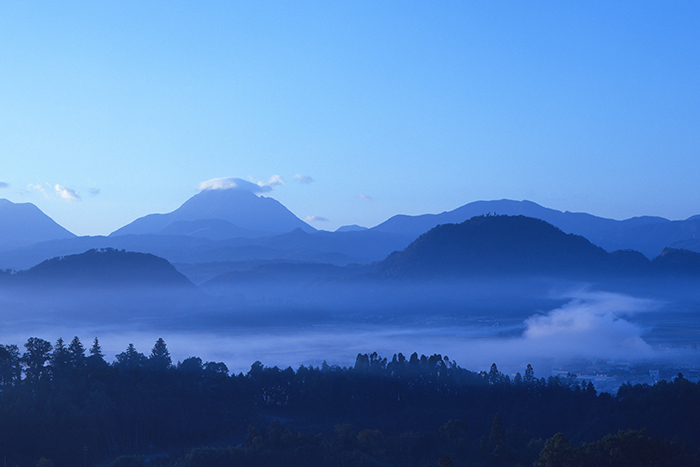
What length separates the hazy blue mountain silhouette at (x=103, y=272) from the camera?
144 m

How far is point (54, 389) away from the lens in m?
35.3

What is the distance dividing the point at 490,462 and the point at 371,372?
1998 cm

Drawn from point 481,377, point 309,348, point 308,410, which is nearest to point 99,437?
point 308,410

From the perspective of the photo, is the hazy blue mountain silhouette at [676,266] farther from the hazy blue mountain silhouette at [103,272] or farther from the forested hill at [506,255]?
the hazy blue mountain silhouette at [103,272]

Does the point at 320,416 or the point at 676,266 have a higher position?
the point at 676,266

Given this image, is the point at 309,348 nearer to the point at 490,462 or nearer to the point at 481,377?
the point at 481,377

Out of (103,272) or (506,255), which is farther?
(506,255)

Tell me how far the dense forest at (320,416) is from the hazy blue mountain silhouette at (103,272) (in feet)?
336

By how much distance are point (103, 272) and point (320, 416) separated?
123768 millimetres

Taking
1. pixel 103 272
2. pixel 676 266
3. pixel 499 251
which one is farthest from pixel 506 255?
pixel 103 272

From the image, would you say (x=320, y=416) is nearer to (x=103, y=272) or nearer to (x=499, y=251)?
(x=103, y=272)

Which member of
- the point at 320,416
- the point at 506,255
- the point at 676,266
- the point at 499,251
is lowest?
the point at 320,416

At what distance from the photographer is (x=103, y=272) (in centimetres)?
15475

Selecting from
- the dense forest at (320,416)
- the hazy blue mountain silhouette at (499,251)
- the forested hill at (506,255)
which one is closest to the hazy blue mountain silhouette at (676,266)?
the forested hill at (506,255)
